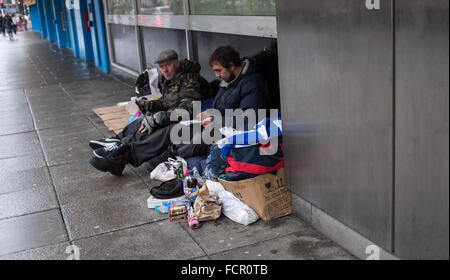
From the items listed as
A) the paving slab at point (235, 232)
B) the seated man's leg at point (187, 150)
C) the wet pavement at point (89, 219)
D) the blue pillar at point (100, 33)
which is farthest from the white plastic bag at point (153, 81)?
the blue pillar at point (100, 33)

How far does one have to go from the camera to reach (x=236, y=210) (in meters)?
3.72

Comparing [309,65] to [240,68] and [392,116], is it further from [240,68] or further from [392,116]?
[240,68]

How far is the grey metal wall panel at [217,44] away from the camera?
15.8 feet

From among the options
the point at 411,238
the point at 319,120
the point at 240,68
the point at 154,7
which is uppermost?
the point at 154,7

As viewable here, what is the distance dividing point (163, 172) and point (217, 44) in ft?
6.09

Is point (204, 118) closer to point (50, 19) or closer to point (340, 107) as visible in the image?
point (340, 107)

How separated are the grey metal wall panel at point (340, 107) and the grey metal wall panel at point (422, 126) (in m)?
0.08

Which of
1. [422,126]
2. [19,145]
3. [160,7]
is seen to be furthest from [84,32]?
[422,126]

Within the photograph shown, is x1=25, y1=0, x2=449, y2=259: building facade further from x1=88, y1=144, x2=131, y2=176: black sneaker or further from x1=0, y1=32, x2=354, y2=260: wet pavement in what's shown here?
x1=88, y1=144, x2=131, y2=176: black sneaker

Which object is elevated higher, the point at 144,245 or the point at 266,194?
the point at 266,194

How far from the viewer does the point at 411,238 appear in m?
2.56

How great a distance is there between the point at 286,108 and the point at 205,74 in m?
2.94

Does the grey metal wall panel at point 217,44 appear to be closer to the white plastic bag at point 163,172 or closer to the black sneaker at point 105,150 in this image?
the white plastic bag at point 163,172
